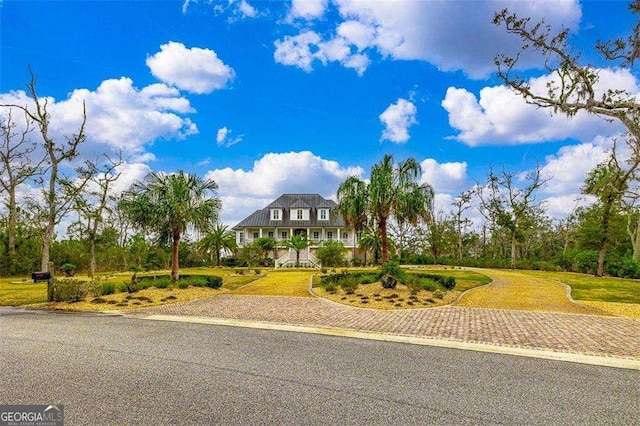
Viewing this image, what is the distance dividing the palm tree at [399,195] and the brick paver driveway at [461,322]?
327 inches

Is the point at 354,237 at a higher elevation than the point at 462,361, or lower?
higher

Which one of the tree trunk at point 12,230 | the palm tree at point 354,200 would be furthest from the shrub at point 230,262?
the palm tree at point 354,200

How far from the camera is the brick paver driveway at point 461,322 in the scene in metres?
8.45

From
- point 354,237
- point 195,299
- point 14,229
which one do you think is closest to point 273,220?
point 354,237

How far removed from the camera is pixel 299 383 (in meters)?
5.88

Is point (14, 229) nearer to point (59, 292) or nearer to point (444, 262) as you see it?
point (59, 292)

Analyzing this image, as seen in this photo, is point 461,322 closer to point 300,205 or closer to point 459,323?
point 459,323

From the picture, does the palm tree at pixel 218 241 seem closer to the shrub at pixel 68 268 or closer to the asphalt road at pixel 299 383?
the shrub at pixel 68 268

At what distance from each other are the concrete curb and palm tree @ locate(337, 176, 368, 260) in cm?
1267

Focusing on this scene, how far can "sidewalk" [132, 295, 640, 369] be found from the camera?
8352 mm

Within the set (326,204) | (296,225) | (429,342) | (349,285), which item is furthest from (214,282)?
(326,204)

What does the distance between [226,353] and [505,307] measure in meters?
9.83

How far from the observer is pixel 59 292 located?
1523cm

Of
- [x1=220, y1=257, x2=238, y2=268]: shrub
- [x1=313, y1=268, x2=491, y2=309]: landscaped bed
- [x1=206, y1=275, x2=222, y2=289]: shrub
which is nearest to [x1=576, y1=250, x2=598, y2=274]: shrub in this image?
[x1=313, y1=268, x2=491, y2=309]: landscaped bed
